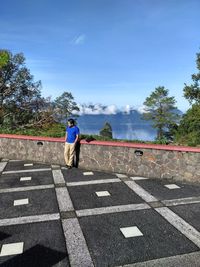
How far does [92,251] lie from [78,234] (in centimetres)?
74

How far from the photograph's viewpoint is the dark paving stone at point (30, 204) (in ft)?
24.8

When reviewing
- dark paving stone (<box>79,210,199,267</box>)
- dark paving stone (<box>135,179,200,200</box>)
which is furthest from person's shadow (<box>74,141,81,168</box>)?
dark paving stone (<box>79,210,199,267</box>)

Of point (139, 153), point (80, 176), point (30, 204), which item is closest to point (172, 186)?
point (139, 153)

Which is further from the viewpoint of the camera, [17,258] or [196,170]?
[196,170]

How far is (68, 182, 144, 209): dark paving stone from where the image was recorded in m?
8.16

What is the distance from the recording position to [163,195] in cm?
898

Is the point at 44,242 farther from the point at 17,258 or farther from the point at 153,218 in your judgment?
the point at 153,218

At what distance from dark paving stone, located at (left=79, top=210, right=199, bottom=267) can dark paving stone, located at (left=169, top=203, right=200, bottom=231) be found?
56cm

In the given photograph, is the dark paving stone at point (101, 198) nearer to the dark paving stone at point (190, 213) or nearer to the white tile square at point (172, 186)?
the dark paving stone at point (190, 213)

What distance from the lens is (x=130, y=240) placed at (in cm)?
609

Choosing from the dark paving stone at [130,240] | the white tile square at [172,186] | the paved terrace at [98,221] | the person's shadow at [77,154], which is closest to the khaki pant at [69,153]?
the person's shadow at [77,154]

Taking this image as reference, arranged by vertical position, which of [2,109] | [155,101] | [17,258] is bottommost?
[17,258]

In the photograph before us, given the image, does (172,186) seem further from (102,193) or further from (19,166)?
(19,166)

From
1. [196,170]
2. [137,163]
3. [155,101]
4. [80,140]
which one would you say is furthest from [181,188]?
[155,101]
